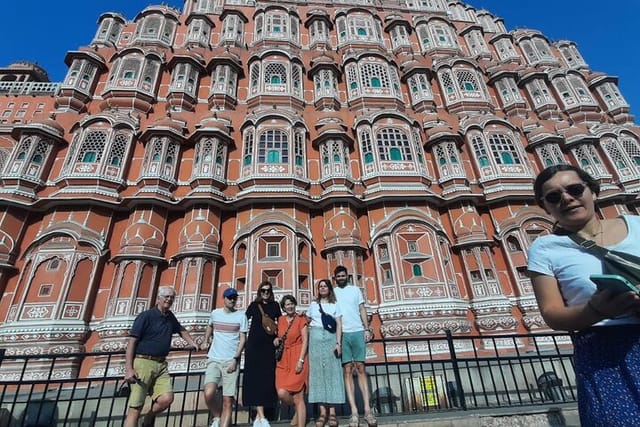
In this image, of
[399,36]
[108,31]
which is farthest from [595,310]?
→ [108,31]

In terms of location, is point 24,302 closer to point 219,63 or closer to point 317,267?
point 317,267

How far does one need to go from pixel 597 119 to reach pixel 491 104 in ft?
22.2

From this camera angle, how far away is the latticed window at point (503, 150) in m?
15.0

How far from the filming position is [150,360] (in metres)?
4.38

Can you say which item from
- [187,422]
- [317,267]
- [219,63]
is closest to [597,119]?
[317,267]

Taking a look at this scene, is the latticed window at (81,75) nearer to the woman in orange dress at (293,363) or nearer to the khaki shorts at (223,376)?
the khaki shorts at (223,376)

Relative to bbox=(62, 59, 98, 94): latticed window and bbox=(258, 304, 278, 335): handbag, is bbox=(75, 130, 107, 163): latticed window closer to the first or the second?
bbox=(62, 59, 98, 94): latticed window

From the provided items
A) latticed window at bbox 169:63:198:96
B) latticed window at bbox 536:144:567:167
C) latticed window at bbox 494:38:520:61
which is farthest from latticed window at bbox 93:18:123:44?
latticed window at bbox 494:38:520:61

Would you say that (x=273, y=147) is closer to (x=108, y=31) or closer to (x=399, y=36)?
(x=399, y=36)

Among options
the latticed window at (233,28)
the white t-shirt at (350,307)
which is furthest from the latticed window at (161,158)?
the white t-shirt at (350,307)

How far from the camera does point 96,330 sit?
10.5m

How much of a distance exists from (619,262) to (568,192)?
55 centimetres

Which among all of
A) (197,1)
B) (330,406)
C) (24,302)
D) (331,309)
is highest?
(197,1)

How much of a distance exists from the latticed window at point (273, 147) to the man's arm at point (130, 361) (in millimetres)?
10128
